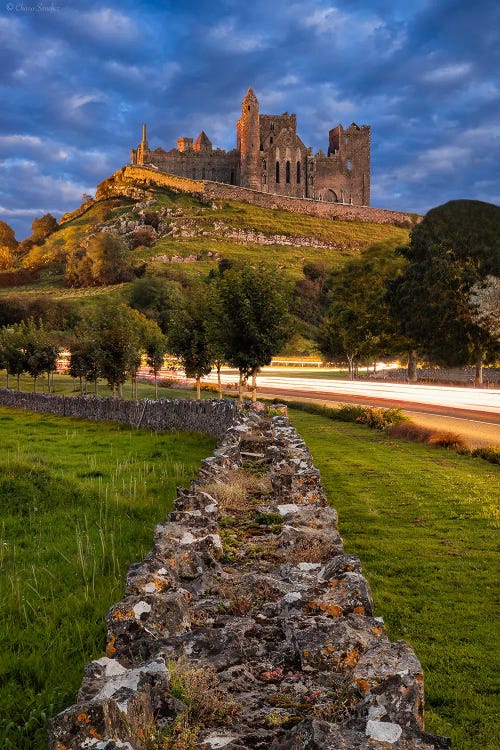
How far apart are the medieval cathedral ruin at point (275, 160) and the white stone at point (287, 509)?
17880cm

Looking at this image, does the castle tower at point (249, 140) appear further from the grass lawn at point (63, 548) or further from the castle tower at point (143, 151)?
the grass lawn at point (63, 548)

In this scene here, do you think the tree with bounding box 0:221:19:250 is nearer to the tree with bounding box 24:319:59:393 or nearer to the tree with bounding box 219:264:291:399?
the tree with bounding box 24:319:59:393

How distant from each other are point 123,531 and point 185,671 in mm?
7360

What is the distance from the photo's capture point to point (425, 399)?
3828cm

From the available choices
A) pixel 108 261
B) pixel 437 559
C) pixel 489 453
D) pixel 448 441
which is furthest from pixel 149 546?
pixel 108 261

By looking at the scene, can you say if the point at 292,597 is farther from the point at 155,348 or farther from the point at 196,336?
the point at 155,348

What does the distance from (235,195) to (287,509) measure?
174704 mm

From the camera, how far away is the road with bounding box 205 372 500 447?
88.0 ft

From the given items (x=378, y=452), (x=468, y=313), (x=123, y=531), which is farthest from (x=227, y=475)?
(x=468, y=313)

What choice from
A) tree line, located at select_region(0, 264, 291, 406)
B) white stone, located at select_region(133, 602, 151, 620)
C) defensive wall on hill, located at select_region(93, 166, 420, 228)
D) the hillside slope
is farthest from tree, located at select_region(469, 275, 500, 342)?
defensive wall on hill, located at select_region(93, 166, 420, 228)

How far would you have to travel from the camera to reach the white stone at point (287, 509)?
738 cm

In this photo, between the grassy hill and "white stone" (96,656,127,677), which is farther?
the grassy hill

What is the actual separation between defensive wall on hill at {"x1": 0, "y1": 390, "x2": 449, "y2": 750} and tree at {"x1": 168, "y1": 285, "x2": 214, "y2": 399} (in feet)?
101

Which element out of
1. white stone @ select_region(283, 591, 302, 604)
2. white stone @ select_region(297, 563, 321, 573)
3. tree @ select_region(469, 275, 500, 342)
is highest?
tree @ select_region(469, 275, 500, 342)
